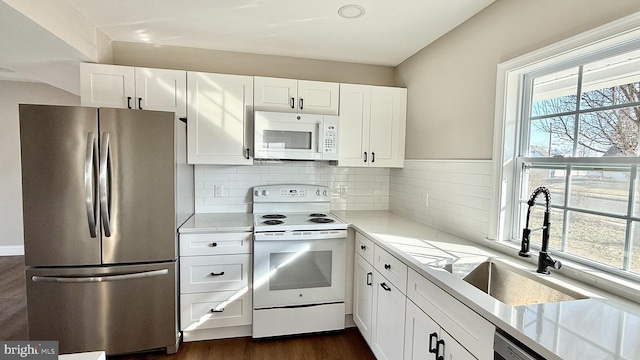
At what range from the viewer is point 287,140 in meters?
2.60

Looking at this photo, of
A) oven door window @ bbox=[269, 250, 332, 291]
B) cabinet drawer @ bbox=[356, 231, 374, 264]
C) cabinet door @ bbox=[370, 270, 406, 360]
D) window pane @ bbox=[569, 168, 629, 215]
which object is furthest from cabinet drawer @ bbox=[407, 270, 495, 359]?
oven door window @ bbox=[269, 250, 332, 291]

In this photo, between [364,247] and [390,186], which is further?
[390,186]

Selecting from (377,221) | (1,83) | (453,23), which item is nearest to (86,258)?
(377,221)

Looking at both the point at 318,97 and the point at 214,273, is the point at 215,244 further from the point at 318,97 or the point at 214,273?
the point at 318,97

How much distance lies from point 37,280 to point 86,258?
1.07ft

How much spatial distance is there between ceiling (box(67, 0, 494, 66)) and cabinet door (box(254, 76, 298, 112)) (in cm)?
34

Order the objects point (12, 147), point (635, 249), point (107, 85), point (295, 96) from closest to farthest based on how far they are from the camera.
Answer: point (635, 249)
point (107, 85)
point (295, 96)
point (12, 147)

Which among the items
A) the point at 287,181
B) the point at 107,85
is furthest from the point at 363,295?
the point at 107,85

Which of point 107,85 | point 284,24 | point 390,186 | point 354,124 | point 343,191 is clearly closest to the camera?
point 284,24

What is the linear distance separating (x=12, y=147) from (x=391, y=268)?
5.27m

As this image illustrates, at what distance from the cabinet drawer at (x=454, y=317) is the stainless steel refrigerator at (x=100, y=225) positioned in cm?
164

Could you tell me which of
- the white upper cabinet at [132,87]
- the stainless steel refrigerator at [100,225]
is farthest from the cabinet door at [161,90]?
the stainless steel refrigerator at [100,225]

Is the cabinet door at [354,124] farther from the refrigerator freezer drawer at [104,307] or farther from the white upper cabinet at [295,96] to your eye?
the refrigerator freezer drawer at [104,307]

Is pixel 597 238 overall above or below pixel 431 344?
above
